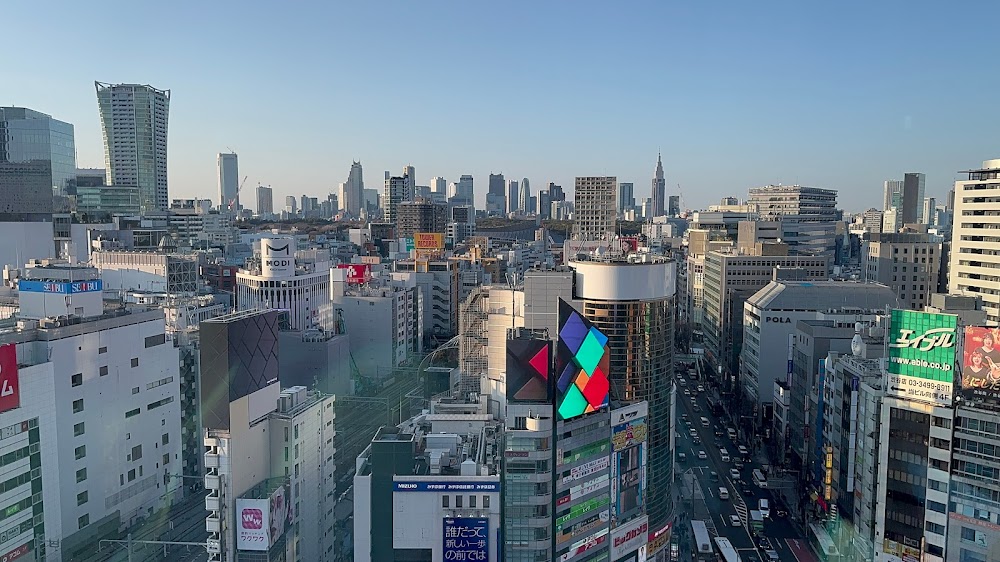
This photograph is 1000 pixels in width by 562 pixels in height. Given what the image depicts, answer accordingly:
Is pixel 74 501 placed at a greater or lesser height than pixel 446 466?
lesser

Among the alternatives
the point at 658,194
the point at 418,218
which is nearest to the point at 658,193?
the point at 658,194

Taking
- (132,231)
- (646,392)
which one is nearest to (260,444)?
(646,392)

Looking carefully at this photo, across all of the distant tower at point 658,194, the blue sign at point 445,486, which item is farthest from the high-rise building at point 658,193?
the blue sign at point 445,486

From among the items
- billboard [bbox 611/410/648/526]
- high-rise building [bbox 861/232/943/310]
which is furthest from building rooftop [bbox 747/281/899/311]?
billboard [bbox 611/410/648/526]

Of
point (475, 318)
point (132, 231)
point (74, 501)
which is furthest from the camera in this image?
point (132, 231)

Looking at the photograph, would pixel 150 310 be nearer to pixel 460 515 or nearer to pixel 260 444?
pixel 260 444

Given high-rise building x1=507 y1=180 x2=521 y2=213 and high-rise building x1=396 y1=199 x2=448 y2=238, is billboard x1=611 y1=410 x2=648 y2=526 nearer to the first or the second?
high-rise building x1=396 y1=199 x2=448 y2=238

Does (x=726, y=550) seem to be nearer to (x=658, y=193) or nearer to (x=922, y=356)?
(x=922, y=356)
